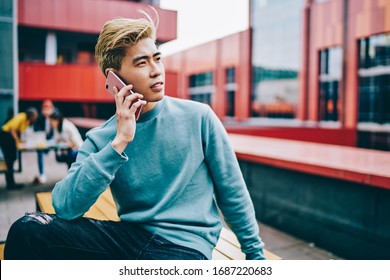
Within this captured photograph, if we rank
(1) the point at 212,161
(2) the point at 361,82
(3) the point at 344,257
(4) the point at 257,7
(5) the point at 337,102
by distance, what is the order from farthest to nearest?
(4) the point at 257,7
(5) the point at 337,102
(2) the point at 361,82
(3) the point at 344,257
(1) the point at 212,161

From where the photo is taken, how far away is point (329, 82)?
17.2 meters

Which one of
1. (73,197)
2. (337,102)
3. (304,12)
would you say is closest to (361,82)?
(337,102)

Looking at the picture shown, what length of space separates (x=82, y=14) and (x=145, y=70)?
1889 mm

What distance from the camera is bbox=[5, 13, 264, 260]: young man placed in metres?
1.33

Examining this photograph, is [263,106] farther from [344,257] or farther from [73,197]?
[73,197]

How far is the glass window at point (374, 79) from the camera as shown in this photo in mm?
14414

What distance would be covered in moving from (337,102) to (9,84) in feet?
51.6

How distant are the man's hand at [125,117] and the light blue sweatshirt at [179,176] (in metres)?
0.09

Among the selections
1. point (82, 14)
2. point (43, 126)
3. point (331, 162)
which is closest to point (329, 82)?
point (43, 126)

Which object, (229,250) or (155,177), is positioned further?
(229,250)

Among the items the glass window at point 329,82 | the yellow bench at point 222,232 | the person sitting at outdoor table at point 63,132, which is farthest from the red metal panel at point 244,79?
the yellow bench at point 222,232

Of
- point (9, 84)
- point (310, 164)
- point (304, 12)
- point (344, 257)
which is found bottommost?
point (344, 257)

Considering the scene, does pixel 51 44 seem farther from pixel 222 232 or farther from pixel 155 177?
pixel 155 177

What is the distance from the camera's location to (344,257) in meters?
2.98
